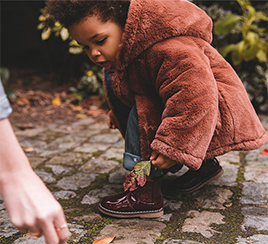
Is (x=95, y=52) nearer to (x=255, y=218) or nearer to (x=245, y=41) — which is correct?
(x=255, y=218)

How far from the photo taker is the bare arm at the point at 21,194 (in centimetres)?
62

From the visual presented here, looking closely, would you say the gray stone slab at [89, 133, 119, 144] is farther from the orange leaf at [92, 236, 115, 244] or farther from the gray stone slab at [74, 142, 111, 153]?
the orange leaf at [92, 236, 115, 244]

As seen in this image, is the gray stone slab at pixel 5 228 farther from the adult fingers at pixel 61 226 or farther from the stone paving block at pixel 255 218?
the stone paving block at pixel 255 218

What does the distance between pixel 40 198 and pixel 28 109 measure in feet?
11.5

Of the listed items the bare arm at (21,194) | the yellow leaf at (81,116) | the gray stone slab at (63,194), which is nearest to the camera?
the bare arm at (21,194)

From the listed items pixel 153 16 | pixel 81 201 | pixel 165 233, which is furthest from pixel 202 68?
pixel 81 201

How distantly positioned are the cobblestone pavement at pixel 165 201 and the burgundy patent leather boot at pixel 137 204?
0.03 m

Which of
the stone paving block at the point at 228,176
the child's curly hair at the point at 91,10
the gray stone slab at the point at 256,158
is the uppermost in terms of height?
the child's curly hair at the point at 91,10

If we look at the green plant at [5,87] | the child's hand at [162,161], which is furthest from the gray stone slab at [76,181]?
the green plant at [5,87]

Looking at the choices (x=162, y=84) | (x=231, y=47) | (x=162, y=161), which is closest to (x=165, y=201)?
(x=162, y=161)

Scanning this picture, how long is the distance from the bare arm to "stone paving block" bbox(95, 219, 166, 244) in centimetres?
72

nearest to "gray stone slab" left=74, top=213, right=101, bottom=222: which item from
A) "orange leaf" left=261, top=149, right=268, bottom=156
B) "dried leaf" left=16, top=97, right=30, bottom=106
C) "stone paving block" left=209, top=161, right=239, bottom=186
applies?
"stone paving block" left=209, top=161, right=239, bottom=186

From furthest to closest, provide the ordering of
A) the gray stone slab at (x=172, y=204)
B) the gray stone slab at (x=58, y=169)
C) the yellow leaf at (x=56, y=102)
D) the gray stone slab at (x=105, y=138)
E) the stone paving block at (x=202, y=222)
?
the yellow leaf at (x=56, y=102) < the gray stone slab at (x=105, y=138) < the gray stone slab at (x=58, y=169) < the gray stone slab at (x=172, y=204) < the stone paving block at (x=202, y=222)

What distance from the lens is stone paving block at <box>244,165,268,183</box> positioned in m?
1.90
